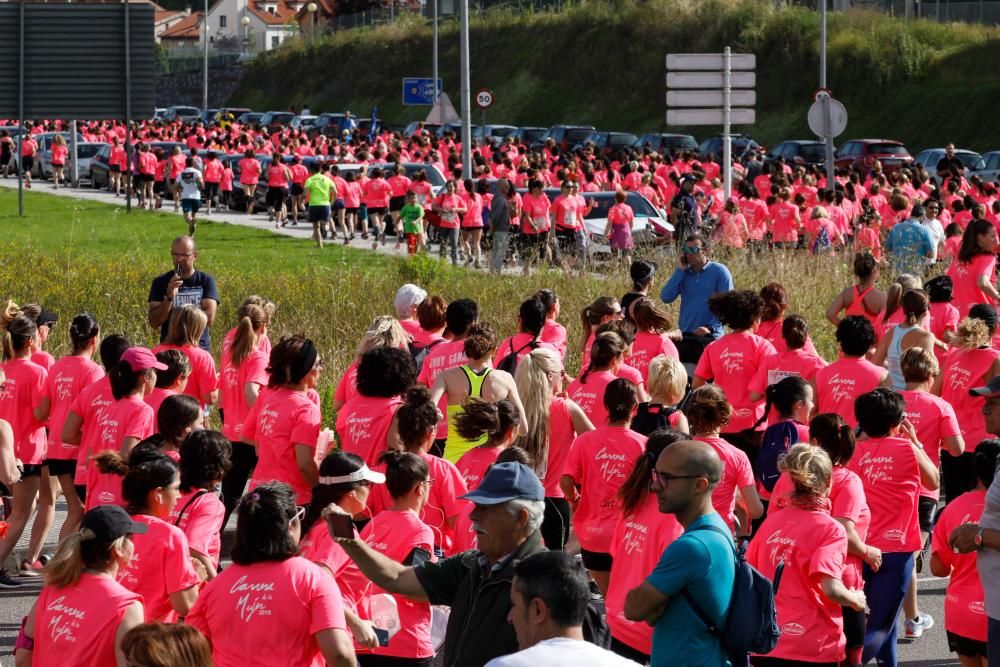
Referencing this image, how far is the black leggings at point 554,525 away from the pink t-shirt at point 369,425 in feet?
3.70

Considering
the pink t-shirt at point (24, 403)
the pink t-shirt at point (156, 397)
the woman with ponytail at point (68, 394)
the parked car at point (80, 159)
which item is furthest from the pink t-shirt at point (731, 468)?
the parked car at point (80, 159)

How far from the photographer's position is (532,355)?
30.1 feet

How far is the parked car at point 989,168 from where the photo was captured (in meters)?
40.2

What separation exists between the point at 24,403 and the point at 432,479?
12.5 ft

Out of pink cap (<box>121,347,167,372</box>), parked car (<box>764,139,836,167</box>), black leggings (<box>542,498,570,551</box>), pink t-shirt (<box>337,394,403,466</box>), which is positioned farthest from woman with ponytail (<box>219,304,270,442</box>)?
parked car (<box>764,139,836,167</box>)

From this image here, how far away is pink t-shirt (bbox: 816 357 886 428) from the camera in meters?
9.71

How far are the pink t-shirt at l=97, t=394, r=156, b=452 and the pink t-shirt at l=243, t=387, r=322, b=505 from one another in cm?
58

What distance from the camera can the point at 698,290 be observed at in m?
13.9

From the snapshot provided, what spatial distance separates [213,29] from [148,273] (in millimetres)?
138675

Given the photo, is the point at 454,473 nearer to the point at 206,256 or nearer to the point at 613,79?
the point at 206,256

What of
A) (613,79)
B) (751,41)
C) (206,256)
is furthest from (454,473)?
(613,79)

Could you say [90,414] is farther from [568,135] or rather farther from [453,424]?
[568,135]

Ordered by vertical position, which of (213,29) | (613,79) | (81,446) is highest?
(213,29)

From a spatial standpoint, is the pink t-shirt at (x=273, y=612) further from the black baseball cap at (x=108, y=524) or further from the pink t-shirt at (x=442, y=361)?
the pink t-shirt at (x=442, y=361)
